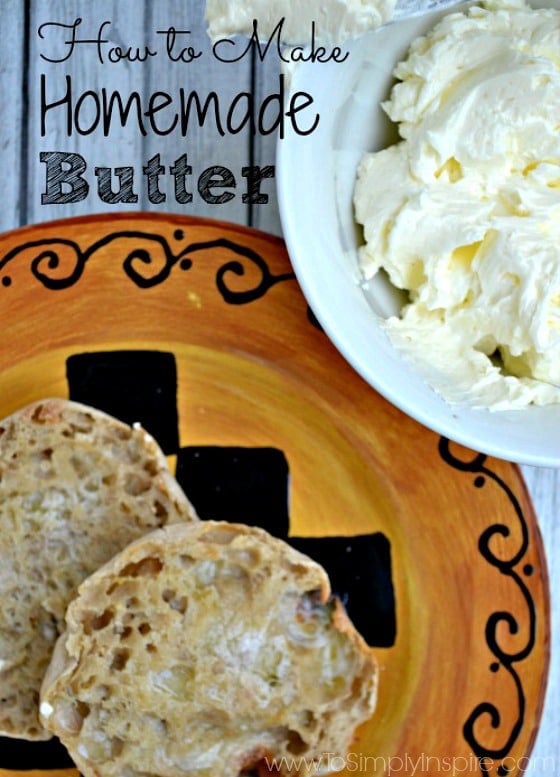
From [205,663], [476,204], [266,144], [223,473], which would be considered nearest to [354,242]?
[476,204]

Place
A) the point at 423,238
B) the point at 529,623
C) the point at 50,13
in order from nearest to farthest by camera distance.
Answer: the point at 423,238 → the point at 529,623 → the point at 50,13

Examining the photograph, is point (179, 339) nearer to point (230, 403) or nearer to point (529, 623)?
point (230, 403)

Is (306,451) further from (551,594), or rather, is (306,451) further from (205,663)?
(551,594)

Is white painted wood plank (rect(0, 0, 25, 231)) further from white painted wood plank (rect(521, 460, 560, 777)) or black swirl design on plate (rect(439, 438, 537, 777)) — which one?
white painted wood plank (rect(521, 460, 560, 777))

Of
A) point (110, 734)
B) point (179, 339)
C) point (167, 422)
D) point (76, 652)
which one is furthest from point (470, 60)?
point (110, 734)

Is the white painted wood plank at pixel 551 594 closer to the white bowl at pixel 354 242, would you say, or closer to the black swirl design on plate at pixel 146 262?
the white bowl at pixel 354 242

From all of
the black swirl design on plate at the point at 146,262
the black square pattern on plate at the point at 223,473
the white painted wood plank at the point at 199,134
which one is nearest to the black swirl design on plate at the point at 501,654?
the black square pattern on plate at the point at 223,473
